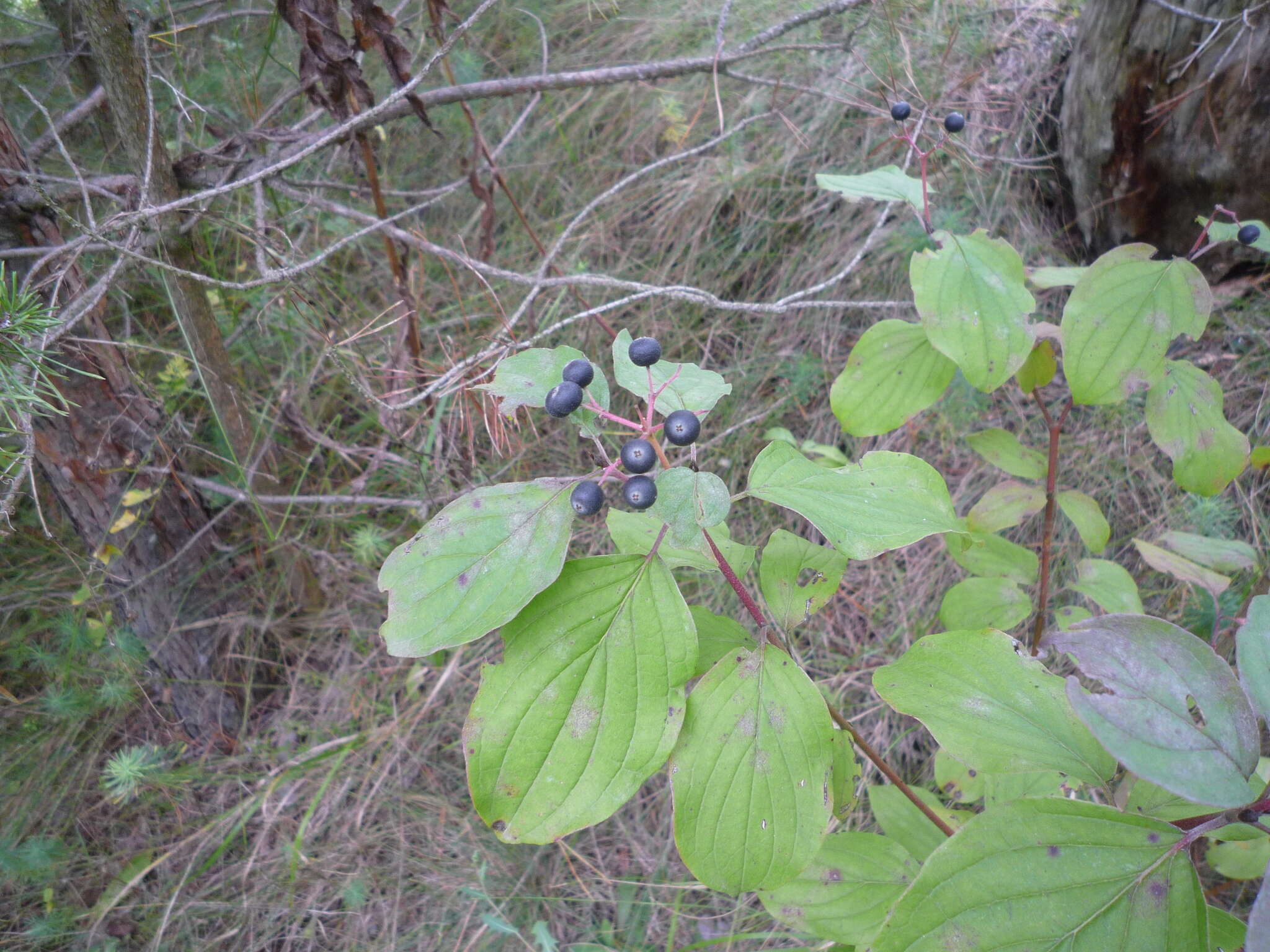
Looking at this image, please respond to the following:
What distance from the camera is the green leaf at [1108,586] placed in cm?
171

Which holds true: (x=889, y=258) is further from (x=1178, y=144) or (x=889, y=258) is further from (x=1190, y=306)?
(x=1190, y=306)

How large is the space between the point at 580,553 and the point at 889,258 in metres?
1.86

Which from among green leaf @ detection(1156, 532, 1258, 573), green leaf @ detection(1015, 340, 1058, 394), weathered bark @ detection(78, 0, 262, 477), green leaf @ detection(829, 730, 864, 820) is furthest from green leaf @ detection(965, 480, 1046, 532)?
weathered bark @ detection(78, 0, 262, 477)

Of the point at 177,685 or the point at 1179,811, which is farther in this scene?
the point at 177,685

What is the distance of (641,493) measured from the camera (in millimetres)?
934

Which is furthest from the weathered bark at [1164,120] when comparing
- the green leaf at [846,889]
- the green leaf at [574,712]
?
the green leaf at [574,712]

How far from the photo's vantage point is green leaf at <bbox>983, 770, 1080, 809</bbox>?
4.61ft

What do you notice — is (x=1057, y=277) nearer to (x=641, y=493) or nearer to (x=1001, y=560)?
(x=1001, y=560)

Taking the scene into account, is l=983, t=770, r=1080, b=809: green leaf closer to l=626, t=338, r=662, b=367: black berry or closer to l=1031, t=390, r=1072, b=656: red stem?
l=1031, t=390, r=1072, b=656: red stem

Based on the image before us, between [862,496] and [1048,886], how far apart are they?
1.73ft

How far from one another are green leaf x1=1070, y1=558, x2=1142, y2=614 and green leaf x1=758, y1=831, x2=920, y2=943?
0.84 m

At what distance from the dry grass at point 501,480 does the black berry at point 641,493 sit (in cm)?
126

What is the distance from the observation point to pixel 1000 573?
1773mm

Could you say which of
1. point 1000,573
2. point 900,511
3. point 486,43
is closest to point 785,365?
point 1000,573
